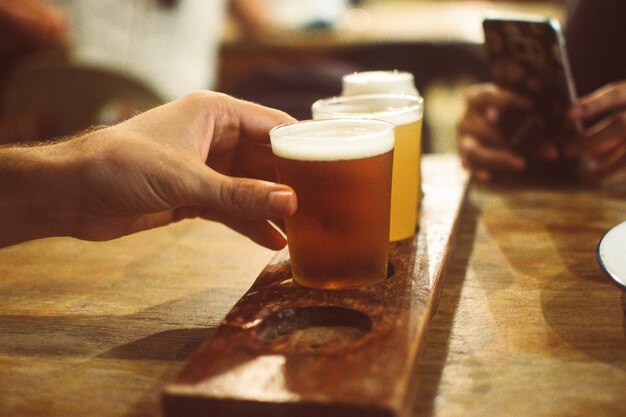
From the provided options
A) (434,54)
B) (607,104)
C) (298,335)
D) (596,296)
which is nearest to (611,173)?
(607,104)

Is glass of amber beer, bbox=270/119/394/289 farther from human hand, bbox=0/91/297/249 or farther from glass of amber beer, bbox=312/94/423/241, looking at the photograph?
glass of amber beer, bbox=312/94/423/241

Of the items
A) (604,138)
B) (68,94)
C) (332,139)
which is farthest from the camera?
(68,94)

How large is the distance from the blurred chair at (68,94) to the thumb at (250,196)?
7.63 feet

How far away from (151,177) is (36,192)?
0.23m

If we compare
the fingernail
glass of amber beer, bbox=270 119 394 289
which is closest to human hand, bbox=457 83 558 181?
glass of amber beer, bbox=270 119 394 289

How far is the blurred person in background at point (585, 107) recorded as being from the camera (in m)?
1.79

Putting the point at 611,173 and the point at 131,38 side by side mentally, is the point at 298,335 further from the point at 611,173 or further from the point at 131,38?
the point at 131,38

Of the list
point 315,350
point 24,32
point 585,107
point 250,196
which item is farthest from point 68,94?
point 315,350

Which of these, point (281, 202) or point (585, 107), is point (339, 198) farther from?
point (585, 107)

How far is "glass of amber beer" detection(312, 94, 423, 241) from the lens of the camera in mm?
1248

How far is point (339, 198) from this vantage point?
1.04 m

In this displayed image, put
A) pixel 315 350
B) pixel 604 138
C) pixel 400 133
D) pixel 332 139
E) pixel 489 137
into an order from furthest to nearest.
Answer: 1. pixel 489 137
2. pixel 604 138
3. pixel 400 133
4. pixel 332 139
5. pixel 315 350

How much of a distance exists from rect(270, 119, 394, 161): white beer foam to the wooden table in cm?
29

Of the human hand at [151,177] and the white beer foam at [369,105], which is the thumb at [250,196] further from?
the white beer foam at [369,105]
